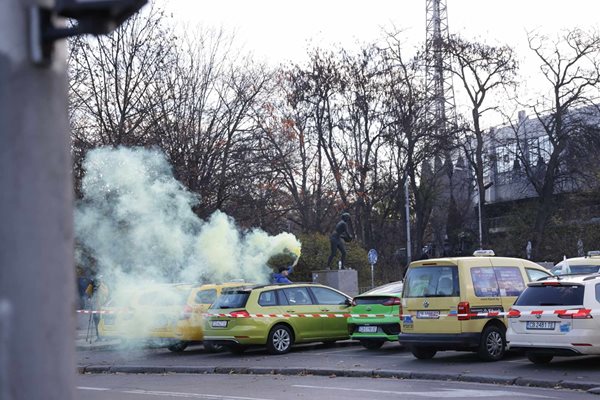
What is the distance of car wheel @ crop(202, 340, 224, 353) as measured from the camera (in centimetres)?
1972

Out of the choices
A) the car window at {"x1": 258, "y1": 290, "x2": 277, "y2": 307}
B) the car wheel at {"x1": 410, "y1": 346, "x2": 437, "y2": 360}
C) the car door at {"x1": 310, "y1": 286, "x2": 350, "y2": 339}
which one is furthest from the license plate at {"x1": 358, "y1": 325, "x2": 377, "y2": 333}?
the car window at {"x1": 258, "y1": 290, "x2": 277, "y2": 307}

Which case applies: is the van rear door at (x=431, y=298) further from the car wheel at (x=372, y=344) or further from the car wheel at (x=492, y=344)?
the car wheel at (x=372, y=344)

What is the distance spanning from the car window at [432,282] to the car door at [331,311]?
364 cm

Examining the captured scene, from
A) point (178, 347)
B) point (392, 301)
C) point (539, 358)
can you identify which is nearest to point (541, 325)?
point (539, 358)

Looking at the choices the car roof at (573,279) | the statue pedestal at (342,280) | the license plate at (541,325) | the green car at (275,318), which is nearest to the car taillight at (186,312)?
the green car at (275,318)

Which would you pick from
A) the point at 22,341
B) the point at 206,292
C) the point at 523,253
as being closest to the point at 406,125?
the point at 523,253

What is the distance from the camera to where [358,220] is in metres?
49.8

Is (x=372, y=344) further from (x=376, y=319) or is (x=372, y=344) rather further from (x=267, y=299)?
(x=267, y=299)

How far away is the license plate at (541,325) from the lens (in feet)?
47.2

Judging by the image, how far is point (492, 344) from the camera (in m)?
16.2

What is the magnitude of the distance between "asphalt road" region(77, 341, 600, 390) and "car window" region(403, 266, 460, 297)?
4.23 feet

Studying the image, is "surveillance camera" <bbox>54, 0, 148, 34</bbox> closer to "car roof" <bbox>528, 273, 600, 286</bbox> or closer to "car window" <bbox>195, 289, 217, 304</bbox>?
"car roof" <bbox>528, 273, 600, 286</bbox>

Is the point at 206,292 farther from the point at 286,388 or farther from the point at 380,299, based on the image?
the point at 286,388

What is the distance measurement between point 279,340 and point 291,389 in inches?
223
